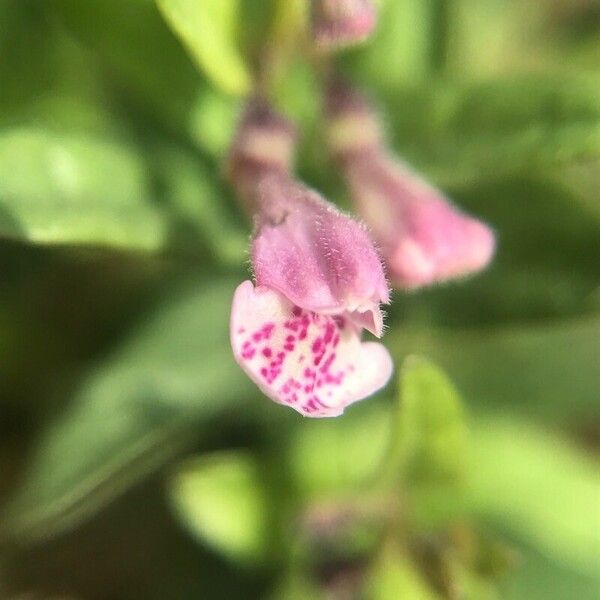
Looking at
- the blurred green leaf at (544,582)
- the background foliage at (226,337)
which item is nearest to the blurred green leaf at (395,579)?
the background foliage at (226,337)

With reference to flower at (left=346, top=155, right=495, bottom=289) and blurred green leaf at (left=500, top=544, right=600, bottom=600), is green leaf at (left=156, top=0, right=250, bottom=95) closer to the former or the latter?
flower at (left=346, top=155, right=495, bottom=289)

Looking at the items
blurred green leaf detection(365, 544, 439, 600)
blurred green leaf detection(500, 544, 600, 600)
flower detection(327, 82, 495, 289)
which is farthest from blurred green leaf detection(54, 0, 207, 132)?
blurred green leaf detection(500, 544, 600, 600)

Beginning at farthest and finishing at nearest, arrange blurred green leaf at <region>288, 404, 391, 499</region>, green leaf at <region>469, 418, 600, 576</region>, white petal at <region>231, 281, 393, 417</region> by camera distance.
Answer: green leaf at <region>469, 418, 600, 576</region>, blurred green leaf at <region>288, 404, 391, 499</region>, white petal at <region>231, 281, 393, 417</region>

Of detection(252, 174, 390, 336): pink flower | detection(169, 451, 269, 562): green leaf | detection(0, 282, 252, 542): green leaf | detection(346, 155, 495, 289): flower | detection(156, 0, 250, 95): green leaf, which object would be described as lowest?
detection(169, 451, 269, 562): green leaf

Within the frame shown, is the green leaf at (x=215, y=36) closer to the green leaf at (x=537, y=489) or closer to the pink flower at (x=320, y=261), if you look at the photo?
the pink flower at (x=320, y=261)

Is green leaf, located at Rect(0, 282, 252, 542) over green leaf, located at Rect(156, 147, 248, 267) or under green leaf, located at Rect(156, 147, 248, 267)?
under

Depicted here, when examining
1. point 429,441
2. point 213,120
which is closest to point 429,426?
point 429,441

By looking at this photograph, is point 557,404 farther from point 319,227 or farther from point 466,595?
point 319,227
